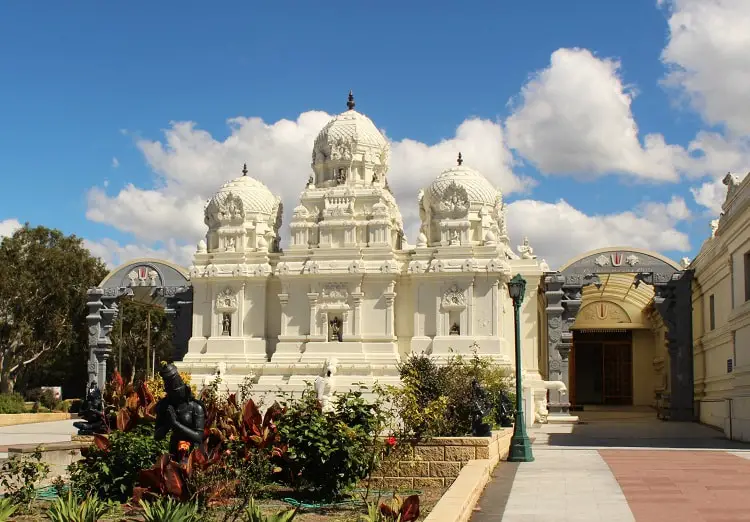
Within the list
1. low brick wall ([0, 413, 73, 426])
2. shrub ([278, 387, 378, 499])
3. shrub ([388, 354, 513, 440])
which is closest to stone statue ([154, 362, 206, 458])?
shrub ([278, 387, 378, 499])

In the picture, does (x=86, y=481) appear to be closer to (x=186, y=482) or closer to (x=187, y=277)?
(x=186, y=482)

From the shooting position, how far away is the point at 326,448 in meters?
11.7

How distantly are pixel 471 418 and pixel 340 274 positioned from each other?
22886 millimetres

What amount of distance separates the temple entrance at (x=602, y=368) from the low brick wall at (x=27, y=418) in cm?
2974

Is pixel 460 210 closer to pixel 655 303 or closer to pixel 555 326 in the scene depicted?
pixel 555 326

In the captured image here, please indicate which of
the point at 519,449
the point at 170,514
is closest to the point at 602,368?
the point at 519,449

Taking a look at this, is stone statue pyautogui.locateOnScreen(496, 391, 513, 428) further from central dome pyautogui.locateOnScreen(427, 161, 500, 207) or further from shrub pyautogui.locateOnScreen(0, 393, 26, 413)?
shrub pyautogui.locateOnScreen(0, 393, 26, 413)

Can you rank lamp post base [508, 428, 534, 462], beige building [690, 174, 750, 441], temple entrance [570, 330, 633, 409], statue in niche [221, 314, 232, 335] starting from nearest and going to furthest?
lamp post base [508, 428, 534, 462] < beige building [690, 174, 750, 441] < statue in niche [221, 314, 232, 335] < temple entrance [570, 330, 633, 409]

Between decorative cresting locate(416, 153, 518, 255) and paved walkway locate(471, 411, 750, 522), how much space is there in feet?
55.1

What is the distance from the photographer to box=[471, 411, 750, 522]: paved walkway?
11359mm

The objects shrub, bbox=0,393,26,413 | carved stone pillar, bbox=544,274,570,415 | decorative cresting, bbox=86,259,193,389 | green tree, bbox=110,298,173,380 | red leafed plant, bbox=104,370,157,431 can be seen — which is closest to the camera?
red leafed plant, bbox=104,370,157,431

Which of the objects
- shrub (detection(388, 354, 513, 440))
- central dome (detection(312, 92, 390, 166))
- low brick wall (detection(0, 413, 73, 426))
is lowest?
low brick wall (detection(0, 413, 73, 426))

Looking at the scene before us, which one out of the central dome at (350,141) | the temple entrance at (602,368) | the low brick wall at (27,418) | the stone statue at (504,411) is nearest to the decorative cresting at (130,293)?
the low brick wall at (27,418)

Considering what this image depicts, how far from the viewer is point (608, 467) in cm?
1662
